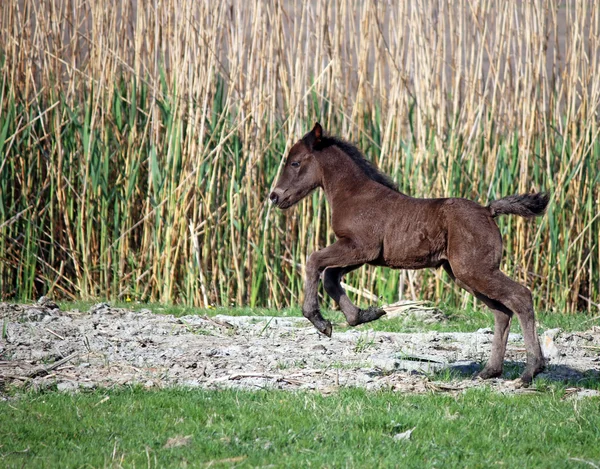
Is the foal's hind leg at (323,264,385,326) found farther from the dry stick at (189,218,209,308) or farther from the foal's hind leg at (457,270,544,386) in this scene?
the dry stick at (189,218,209,308)

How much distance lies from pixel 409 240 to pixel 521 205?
0.75 metres

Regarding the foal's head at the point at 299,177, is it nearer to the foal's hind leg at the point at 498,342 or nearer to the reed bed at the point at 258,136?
the foal's hind leg at the point at 498,342

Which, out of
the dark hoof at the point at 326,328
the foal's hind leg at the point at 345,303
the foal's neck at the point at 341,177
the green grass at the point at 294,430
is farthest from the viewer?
the foal's neck at the point at 341,177

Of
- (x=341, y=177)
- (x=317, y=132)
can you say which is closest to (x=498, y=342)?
(x=341, y=177)

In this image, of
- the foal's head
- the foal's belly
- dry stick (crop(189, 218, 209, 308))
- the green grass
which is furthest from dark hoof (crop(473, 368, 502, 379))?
dry stick (crop(189, 218, 209, 308))

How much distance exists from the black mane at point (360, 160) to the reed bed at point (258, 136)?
8.64 feet

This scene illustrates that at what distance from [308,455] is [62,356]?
2.51m

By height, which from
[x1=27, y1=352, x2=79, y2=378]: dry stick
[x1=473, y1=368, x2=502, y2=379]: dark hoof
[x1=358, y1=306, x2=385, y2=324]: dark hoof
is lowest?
[x1=27, y1=352, x2=79, y2=378]: dry stick

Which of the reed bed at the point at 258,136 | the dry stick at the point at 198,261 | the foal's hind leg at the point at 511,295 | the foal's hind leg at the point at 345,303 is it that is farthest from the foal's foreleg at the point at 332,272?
the dry stick at the point at 198,261

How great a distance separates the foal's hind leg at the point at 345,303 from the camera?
553 centimetres

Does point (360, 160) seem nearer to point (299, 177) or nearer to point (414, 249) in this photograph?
point (299, 177)

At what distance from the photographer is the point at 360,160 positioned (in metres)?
6.10

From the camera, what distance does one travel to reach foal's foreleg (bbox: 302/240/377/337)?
548 centimetres

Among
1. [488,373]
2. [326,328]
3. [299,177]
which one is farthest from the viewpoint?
[299,177]
